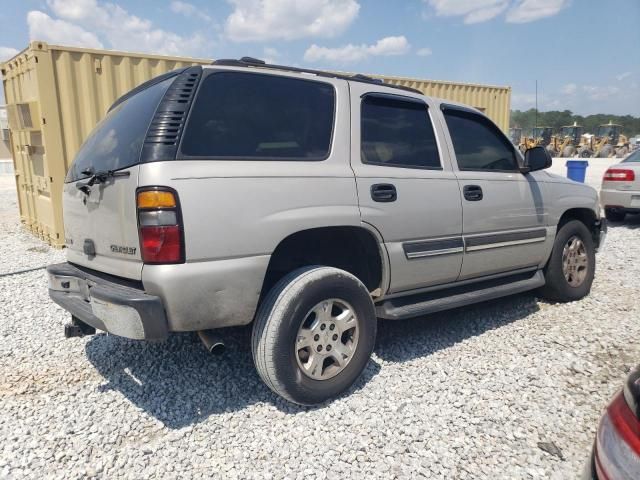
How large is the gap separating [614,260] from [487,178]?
3902 millimetres

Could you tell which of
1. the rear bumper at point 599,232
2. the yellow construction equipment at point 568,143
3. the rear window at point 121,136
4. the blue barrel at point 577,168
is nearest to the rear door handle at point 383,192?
the rear window at point 121,136

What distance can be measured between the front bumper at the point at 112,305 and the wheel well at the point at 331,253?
0.75 meters

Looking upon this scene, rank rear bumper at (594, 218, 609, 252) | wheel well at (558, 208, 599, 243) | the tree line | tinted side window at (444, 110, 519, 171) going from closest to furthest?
tinted side window at (444, 110, 519, 171), wheel well at (558, 208, 599, 243), rear bumper at (594, 218, 609, 252), the tree line

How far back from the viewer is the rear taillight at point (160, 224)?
233 centimetres

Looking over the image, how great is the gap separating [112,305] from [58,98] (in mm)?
5619

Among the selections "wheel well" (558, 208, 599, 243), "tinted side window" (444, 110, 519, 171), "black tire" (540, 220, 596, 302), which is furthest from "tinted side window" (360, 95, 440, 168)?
"wheel well" (558, 208, 599, 243)

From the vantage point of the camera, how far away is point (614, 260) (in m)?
6.51

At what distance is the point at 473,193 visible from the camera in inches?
142

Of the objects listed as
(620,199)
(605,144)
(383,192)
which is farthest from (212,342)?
(605,144)

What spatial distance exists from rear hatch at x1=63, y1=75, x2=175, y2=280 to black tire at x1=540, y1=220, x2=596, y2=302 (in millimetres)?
3662

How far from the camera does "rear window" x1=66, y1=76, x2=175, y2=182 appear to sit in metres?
2.57

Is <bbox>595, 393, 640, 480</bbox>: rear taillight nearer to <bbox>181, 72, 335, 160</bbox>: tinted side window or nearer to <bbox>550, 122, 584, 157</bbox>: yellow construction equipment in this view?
<bbox>181, 72, 335, 160</bbox>: tinted side window

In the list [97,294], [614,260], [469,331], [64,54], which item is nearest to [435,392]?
[469,331]

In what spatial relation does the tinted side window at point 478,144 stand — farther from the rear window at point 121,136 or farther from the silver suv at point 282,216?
the rear window at point 121,136
